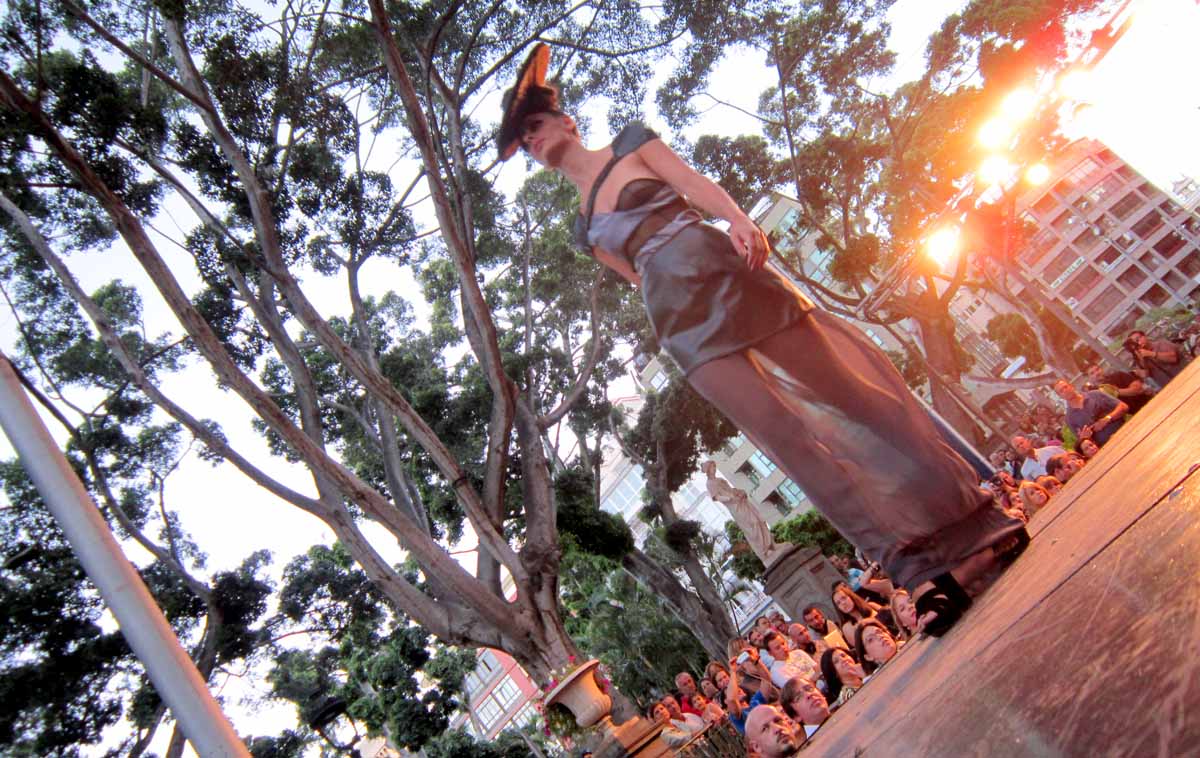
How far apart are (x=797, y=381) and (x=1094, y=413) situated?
5938 millimetres

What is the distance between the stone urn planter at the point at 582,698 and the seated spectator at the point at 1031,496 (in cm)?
350

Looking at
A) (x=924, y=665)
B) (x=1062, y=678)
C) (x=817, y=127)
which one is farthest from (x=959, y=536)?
(x=817, y=127)

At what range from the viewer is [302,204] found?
27.8 feet

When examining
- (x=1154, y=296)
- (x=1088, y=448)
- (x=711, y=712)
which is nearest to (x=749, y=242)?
(x=1088, y=448)

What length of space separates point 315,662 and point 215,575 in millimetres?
8575

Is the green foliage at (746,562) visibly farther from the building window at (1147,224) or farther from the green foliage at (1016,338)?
the building window at (1147,224)

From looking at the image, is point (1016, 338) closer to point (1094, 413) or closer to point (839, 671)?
point (1094, 413)

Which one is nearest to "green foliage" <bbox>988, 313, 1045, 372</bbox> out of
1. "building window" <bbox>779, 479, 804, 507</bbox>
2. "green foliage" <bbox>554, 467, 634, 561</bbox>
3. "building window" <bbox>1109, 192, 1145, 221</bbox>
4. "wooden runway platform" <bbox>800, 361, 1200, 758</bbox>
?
"building window" <bbox>779, 479, 804, 507</bbox>

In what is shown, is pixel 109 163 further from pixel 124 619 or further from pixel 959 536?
pixel 959 536

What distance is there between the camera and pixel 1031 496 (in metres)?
5.41

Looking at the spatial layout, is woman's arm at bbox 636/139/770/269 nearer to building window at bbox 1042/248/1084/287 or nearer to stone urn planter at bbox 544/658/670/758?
stone urn planter at bbox 544/658/670/758

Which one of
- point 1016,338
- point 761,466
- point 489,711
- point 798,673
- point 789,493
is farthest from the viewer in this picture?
point 489,711

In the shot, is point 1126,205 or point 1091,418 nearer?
point 1091,418

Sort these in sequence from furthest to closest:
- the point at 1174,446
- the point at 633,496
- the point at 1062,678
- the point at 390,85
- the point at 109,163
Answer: the point at 633,496 → the point at 390,85 → the point at 109,163 → the point at 1174,446 → the point at 1062,678
